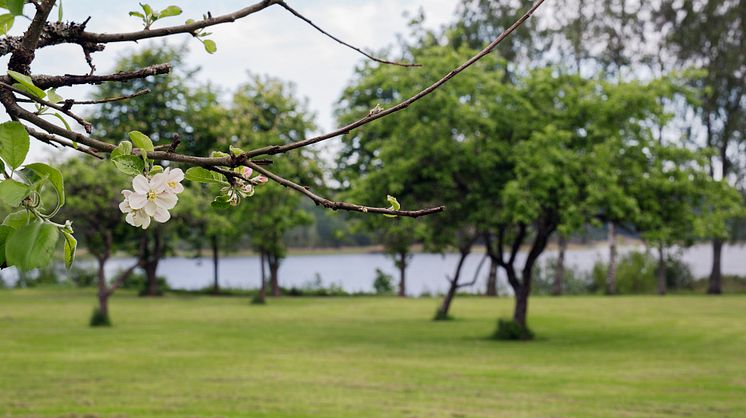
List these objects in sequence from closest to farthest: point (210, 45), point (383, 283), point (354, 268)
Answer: point (210, 45), point (383, 283), point (354, 268)

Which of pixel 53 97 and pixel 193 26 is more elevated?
pixel 193 26

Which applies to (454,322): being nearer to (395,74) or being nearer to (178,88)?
(395,74)

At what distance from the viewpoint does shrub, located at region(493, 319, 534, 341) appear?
54.0 ft

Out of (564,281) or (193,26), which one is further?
(564,281)

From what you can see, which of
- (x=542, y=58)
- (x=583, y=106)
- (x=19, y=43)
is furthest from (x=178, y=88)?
(x=19, y=43)

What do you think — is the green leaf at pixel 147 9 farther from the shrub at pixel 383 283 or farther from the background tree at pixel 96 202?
the shrub at pixel 383 283

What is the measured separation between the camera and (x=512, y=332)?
1647cm

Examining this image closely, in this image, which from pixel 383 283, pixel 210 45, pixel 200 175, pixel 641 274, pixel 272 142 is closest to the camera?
pixel 200 175

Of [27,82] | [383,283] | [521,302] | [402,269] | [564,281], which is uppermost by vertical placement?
[27,82]

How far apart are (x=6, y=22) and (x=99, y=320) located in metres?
18.6

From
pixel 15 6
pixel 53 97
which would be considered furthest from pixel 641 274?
pixel 15 6

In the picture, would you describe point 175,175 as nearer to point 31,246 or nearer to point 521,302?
point 31,246

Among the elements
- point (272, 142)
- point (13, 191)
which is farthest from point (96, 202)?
point (13, 191)

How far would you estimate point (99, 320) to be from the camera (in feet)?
61.3
